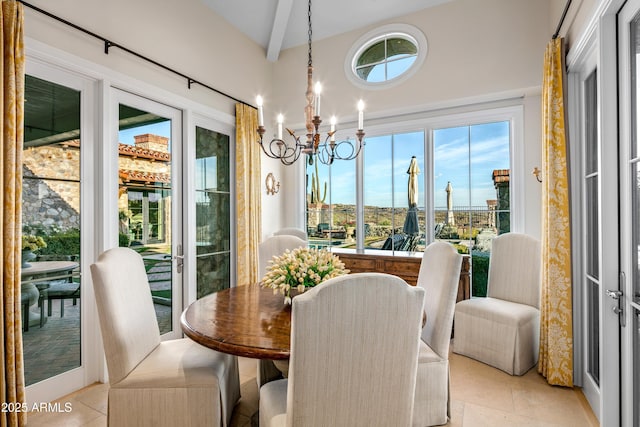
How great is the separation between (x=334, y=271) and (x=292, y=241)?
109cm

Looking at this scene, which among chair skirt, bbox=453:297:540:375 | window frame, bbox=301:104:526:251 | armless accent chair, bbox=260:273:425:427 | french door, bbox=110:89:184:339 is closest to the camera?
armless accent chair, bbox=260:273:425:427

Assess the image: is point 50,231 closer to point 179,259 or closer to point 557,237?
point 179,259

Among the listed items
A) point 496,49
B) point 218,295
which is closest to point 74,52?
point 218,295

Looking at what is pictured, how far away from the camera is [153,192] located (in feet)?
9.85

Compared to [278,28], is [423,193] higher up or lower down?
lower down

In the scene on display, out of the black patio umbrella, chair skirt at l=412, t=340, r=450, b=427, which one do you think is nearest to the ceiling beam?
the black patio umbrella

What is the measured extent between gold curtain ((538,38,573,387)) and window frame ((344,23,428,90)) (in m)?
1.34

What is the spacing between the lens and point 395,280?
114 centimetres

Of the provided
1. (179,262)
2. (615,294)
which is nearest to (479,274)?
(615,294)

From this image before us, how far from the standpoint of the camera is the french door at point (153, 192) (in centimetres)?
273

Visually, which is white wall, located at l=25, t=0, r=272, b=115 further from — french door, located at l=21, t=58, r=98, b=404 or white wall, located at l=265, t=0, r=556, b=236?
white wall, located at l=265, t=0, r=556, b=236

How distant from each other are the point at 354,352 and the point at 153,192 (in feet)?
8.37

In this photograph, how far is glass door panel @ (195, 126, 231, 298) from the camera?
3.47 m

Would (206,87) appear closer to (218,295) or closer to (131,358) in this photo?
(218,295)
